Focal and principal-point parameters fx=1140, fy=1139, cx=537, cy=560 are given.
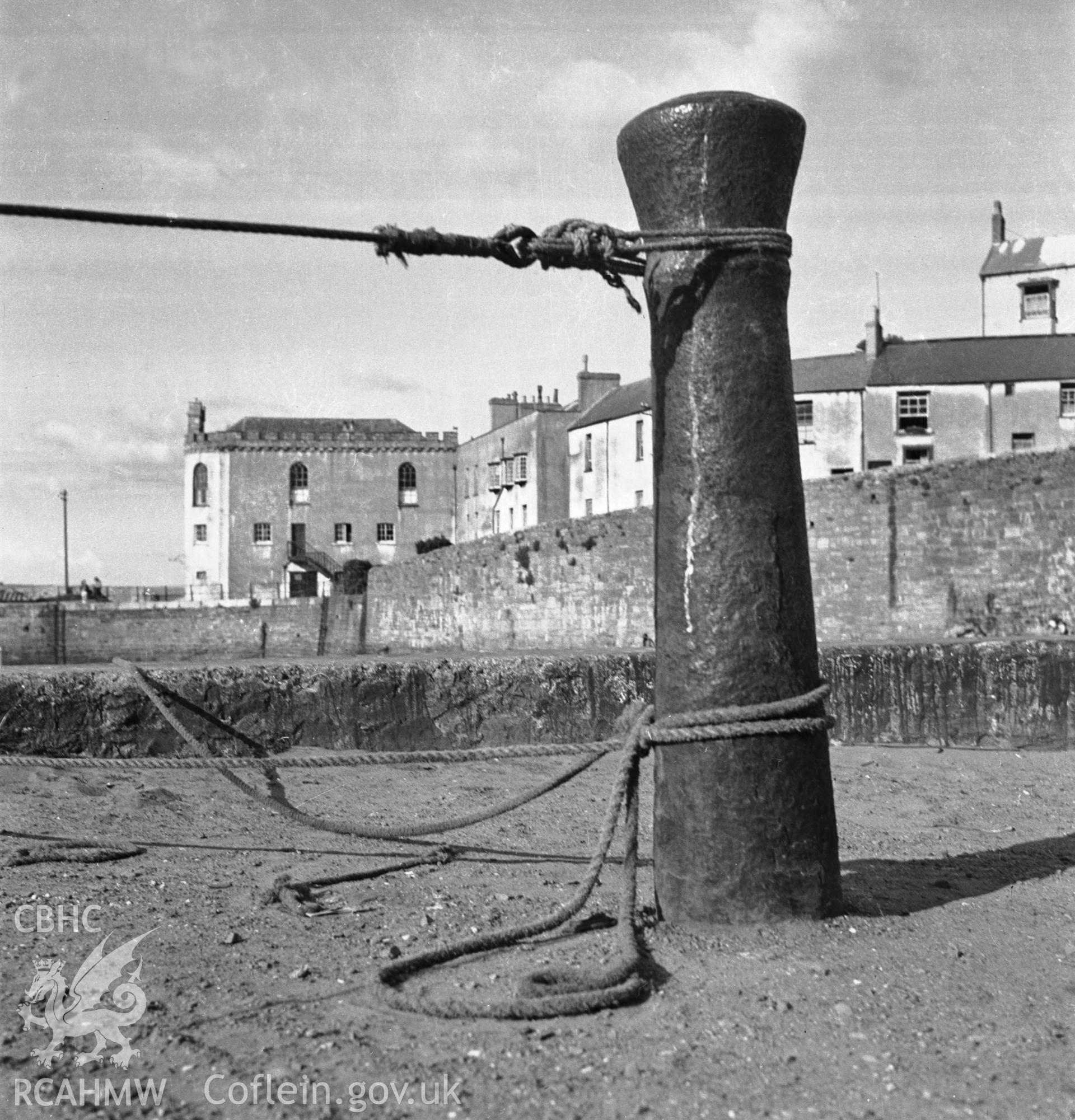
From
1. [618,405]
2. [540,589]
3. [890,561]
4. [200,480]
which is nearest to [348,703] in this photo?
[890,561]

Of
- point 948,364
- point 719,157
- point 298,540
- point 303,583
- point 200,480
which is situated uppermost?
point 948,364

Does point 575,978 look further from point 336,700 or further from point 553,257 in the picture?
point 336,700

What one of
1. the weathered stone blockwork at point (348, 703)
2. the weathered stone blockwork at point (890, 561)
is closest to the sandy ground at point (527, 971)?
the weathered stone blockwork at point (348, 703)

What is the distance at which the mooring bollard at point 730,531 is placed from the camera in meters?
3.18

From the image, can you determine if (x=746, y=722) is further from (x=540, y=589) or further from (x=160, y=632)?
(x=160, y=632)

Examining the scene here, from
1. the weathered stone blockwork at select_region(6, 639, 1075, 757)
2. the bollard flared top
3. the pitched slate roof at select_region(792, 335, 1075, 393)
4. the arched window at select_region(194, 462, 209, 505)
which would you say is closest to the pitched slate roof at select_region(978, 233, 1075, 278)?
the pitched slate roof at select_region(792, 335, 1075, 393)

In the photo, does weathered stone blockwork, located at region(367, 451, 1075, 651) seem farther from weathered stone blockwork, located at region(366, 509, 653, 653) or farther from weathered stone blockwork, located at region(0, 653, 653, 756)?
weathered stone blockwork, located at region(0, 653, 653, 756)

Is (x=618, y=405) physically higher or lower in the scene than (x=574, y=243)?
higher

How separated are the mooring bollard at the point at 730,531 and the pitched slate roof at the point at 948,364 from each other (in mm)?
34590

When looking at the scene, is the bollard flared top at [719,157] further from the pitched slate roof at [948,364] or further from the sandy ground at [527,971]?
the pitched slate roof at [948,364]

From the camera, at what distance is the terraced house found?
57.2 meters

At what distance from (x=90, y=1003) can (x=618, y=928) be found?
4.45 ft

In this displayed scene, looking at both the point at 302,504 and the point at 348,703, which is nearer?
the point at 348,703

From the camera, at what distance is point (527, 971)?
2898 mm
